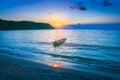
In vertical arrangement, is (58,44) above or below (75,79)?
above

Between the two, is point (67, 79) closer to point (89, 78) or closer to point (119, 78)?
point (89, 78)

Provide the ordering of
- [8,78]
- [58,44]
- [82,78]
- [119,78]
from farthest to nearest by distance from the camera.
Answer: [58,44] → [119,78] → [82,78] → [8,78]

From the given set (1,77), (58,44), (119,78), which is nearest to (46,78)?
(1,77)

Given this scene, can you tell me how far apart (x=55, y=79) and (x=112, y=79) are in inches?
156

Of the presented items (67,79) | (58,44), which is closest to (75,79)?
(67,79)

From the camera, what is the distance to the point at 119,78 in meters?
13.2

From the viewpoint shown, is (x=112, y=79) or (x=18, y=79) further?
(x=112, y=79)

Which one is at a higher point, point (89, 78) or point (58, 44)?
point (58, 44)

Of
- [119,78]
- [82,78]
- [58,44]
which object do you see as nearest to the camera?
[82,78]

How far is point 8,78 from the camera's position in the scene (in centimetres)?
1126

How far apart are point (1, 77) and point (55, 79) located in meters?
3.23

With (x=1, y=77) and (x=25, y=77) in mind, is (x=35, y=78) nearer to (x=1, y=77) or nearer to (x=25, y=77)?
(x=25, y=77)

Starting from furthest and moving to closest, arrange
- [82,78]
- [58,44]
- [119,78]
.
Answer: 1. [58,44]
2. [119,78]
3. [82,78]

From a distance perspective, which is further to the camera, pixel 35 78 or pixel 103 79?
pixel 103 79
